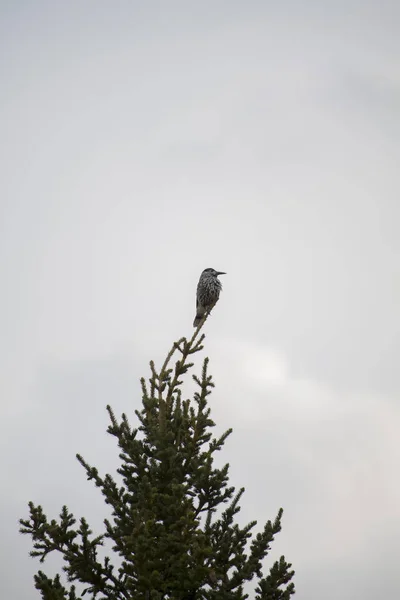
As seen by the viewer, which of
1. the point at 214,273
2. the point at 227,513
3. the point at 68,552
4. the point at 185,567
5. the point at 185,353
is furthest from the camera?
the point at 214,273

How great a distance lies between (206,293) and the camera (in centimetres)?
1838

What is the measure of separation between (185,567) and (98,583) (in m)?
1.38

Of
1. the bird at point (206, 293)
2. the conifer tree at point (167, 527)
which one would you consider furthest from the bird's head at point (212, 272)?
the conifer tree at point (167, 527)

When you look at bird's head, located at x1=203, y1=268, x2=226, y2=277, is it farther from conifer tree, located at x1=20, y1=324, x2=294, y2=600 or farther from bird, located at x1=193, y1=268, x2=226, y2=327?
conifer tree, located at x1=20, y1=324, x2=294, y2=600

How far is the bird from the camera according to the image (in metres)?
18.3

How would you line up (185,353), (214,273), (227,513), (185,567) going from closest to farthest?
(185,567) → (227,513) → (185,353) → (214,273)

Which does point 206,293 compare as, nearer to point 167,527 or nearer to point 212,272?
point 212,272

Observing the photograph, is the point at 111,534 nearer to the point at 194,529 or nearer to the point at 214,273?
the point at 194,529

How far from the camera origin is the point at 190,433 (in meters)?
10.7

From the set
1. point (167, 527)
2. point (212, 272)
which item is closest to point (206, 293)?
point (212, 272)

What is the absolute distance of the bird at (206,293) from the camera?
18.3 meters

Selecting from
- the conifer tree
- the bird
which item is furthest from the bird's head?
the conifer tree

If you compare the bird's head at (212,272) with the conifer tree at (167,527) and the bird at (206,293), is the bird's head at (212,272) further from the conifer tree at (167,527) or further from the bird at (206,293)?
the conifer tree at (167,527)

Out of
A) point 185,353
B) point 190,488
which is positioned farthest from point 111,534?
point 185,353
